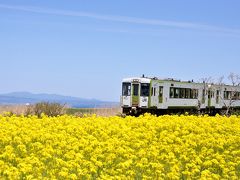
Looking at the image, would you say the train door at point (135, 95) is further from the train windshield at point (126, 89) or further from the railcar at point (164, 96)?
the train windshield at point (126, 89)

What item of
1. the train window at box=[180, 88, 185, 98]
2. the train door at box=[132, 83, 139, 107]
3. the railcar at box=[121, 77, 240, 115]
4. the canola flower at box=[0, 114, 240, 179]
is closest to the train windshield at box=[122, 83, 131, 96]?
the railcar at box=[121, 77, 240, 115]

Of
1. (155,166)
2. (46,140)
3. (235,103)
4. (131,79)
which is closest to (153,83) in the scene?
(131,79)

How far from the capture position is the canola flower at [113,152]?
8773 mm

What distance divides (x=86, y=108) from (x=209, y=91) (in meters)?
9.69

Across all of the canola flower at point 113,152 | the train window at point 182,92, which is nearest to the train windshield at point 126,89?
the train window at point 182,92

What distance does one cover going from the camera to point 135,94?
118 feet

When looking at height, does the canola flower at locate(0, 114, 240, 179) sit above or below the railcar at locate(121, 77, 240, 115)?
below

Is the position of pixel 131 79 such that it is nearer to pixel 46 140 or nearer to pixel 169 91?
pixel 169 91

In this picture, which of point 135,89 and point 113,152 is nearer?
point 113,152

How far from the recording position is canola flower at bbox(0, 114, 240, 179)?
877cm

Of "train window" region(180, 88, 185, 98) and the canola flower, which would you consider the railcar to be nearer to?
"train window" region(180, 88, 185, 98)

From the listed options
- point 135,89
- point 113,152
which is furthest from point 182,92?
point 113,152

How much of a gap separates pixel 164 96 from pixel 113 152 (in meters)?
26.2

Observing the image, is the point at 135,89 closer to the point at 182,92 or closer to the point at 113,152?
the point at 182,92
